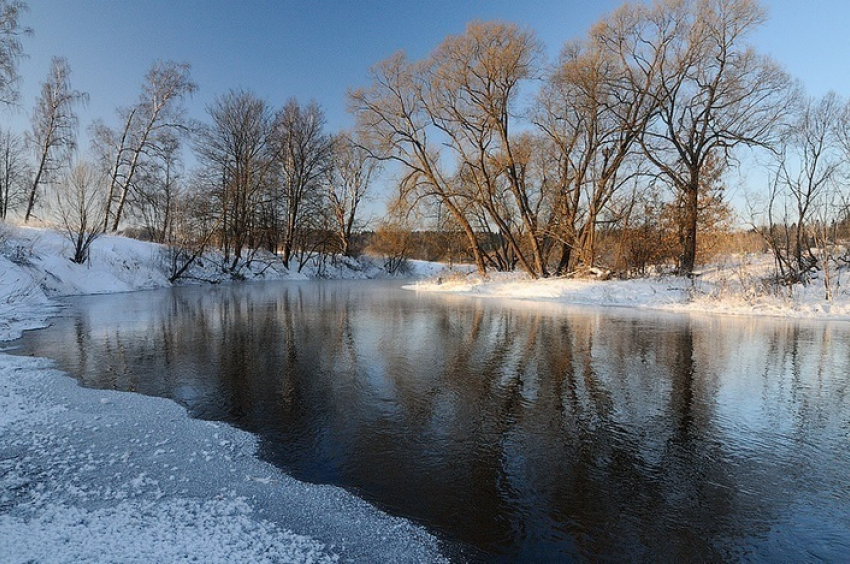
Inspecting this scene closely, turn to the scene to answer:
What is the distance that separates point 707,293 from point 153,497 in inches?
714

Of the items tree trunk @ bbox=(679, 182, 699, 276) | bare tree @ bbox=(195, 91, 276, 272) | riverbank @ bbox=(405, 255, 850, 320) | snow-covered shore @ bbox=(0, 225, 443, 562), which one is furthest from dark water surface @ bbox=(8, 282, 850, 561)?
bare tree @ bbox=(195, 91, 276, 272)

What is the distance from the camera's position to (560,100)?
22953 mm

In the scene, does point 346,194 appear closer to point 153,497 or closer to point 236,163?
point 236,163

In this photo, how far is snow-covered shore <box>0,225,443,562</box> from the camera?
241 centimetres

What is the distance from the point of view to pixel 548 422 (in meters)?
4.49

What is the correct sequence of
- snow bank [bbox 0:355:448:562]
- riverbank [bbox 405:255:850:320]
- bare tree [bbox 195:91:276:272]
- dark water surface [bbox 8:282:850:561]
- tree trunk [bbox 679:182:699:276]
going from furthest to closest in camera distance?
bare tree [bbox 195:91:276:272], tree trunk [bbox 679:182:699:276], riverbank [bbox 405:255:850:320], dark water surface [bbox 8:282:850:561], snow bank [bbox 0:355:448:562]

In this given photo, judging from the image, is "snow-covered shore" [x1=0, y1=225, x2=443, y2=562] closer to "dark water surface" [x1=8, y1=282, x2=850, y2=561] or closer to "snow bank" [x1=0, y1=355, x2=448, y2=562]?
"snow bank" [x1=0, y1=355, x2=448, y2=562]

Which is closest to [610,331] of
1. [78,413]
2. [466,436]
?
[466,436]

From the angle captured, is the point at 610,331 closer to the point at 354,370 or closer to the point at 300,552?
the point at 354,370

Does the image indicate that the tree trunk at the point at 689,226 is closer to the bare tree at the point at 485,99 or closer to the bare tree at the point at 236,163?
the bare tree at the point at 485,99

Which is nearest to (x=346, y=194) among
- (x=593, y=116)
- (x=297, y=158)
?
(x=297, y=158)

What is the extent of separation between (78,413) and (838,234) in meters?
25.4

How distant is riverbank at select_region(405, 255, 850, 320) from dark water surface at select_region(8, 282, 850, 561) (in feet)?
13.4

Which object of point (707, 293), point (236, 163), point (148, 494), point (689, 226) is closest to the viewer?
point (148, 494)
